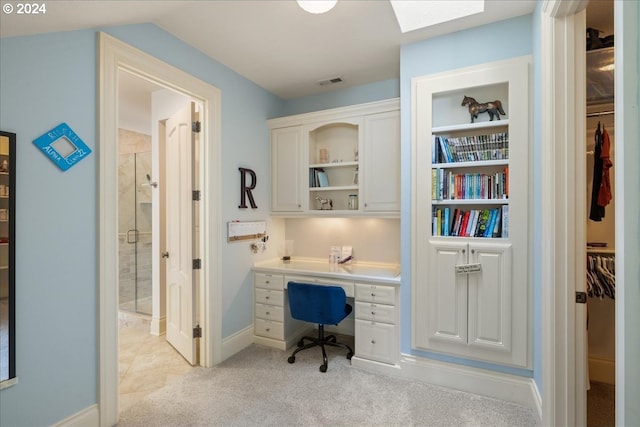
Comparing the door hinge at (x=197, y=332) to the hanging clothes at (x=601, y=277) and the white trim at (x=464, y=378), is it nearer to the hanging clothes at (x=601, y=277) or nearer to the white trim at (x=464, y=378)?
the white trim at (x=464, y=378)

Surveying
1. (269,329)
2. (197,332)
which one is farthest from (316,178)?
(197,332)

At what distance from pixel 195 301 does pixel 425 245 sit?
6.72 feet

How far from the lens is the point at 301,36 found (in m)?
2.36

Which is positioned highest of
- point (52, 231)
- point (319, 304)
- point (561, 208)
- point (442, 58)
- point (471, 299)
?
point (442, 58)

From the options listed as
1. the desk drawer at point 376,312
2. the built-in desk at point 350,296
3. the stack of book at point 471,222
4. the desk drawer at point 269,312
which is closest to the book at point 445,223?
the stack of book at point 471,222

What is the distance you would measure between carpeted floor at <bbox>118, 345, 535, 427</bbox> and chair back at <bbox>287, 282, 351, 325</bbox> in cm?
45

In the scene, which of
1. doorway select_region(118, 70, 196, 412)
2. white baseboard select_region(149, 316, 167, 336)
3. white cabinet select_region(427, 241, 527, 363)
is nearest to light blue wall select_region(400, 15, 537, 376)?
white cabinet select_region(427, 241, 527, 363)

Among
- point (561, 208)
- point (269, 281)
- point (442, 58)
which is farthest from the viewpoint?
point (269, 281)

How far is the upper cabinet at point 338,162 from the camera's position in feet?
9.16

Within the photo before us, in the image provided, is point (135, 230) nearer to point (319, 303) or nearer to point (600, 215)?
point (319, 303)

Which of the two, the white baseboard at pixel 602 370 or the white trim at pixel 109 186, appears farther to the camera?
the white baseboard at pixel 602 370

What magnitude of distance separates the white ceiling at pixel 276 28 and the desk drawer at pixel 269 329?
2.51 meters

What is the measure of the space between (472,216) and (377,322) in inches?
45.8

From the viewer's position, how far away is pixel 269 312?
3.08 metres
